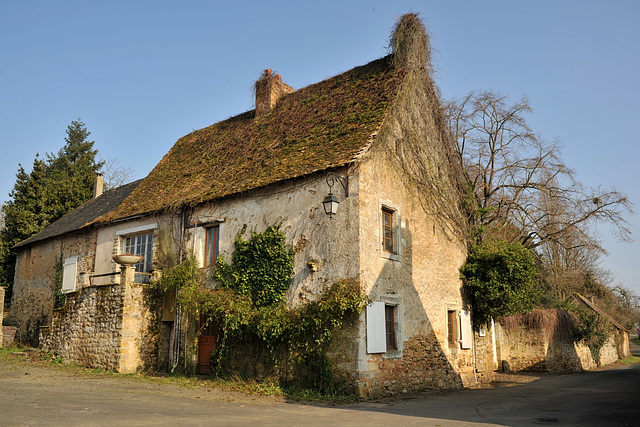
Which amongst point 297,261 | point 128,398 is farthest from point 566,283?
point 128,398

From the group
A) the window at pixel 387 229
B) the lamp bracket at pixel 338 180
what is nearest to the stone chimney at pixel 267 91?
the lamp bracket at pixel 338 180

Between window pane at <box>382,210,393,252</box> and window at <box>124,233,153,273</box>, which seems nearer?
window pane at <box>382,210,393,252</box>

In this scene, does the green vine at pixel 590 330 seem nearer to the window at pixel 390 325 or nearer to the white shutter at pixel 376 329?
the window at pixel 390 325

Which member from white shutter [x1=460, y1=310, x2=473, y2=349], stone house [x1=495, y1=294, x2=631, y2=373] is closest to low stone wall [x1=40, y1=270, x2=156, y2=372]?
white shutter [x1=460, y1=310, x2=473, y2=349]

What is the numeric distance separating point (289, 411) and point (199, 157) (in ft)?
36.4

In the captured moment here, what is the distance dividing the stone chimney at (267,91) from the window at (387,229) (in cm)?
658

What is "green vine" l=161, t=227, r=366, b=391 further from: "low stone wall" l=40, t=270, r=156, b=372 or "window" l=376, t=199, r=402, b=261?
"window" l=376, t=199, r=402, b=261

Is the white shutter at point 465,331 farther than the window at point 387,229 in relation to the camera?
Yes

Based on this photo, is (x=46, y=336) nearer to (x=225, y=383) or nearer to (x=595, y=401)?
(x=225, y=383)

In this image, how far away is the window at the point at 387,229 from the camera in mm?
12305

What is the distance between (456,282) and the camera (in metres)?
14.7

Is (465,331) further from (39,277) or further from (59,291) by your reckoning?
(39,277)

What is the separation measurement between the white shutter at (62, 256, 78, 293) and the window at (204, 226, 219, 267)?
687 centimetres

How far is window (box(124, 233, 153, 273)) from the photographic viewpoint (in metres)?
15.6
